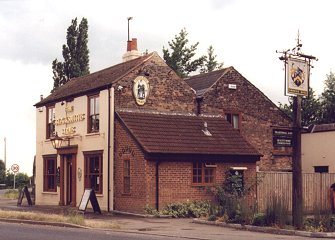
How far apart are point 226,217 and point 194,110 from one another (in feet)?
34.4

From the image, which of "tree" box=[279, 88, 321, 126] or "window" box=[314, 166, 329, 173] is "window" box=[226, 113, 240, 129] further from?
"tree" box=[279, 88, 321, 126]

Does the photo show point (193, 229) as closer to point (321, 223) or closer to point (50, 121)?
point (321, 223)

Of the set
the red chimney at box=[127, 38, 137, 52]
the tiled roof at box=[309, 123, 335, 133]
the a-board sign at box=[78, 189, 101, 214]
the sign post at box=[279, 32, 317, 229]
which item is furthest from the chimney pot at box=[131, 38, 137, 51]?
the sign post at box=[279, 32, 317, 229]

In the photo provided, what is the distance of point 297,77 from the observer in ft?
70.8

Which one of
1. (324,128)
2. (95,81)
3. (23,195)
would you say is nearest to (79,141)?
(95,81)

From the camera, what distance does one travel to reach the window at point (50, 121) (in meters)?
35.5

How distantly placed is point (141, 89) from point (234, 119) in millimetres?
6402

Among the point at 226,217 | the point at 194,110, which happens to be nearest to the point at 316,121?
the point at 194,110

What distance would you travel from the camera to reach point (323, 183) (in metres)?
29.5

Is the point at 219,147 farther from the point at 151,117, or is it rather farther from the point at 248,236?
the point at 248,236

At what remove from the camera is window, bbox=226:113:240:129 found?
113ft

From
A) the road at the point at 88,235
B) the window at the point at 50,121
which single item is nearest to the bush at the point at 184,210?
the road at the point at 88,235

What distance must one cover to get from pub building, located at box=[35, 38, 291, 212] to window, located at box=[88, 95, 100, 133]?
5 centimetres

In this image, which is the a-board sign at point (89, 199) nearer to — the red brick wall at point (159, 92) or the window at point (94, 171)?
the window at point (94, 171)
